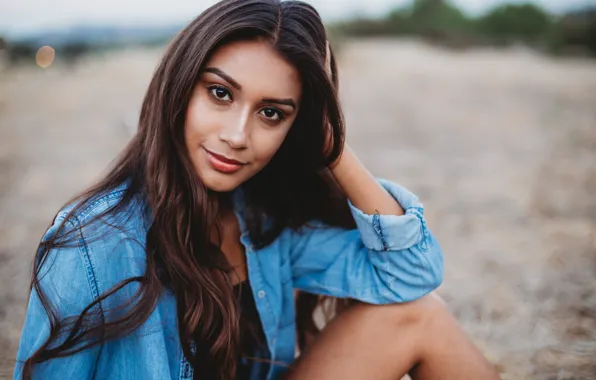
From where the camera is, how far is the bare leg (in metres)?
1.81

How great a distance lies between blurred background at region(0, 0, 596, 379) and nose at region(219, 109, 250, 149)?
113cm

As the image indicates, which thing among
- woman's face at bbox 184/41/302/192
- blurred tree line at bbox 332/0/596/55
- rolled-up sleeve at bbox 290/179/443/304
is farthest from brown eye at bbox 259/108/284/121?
Result: blurred tree line at bbox 332/0/596/55

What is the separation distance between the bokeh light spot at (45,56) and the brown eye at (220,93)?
1166 centimetres

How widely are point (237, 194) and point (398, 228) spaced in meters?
0.66

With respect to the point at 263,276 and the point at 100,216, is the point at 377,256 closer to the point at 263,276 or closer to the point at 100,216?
the point at 263,276

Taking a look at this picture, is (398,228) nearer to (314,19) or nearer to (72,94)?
(314,19)

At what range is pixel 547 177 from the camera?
223 inches

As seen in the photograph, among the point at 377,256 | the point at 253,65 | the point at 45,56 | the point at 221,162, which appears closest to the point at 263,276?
the point at 377,256

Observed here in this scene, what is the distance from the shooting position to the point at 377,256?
1.91 m

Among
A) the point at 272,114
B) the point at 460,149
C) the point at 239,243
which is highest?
the point at 272,114

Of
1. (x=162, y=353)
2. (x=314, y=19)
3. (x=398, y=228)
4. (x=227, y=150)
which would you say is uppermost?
(x=314, y=19)

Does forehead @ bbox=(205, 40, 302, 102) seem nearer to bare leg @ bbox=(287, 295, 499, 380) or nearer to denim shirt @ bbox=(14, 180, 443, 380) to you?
denim shirt @ bbox=(14, 180, 443, 380)

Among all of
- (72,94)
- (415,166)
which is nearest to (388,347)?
(415,166)

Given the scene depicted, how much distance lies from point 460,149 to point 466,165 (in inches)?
30.7
